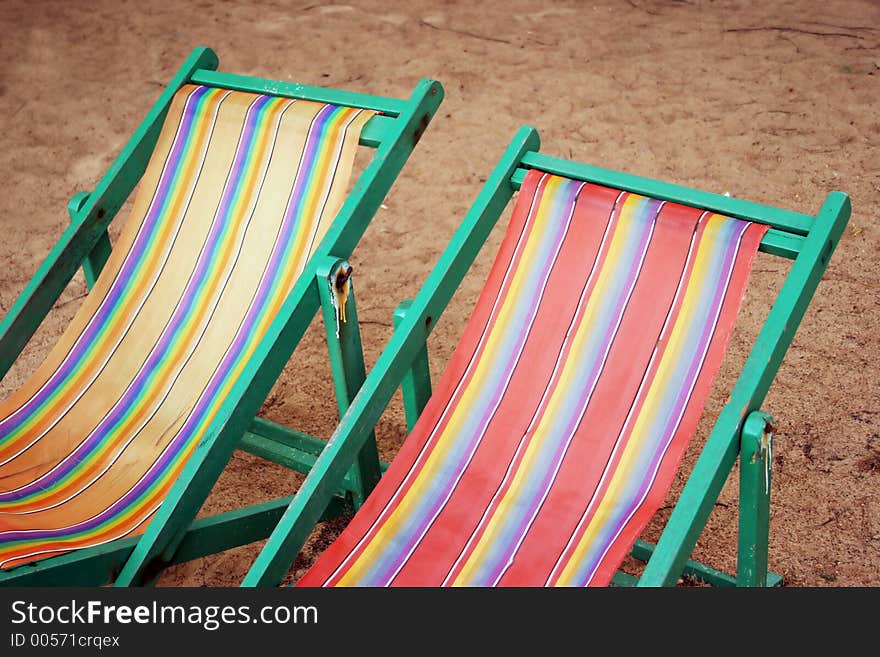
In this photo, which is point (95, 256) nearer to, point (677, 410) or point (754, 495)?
point (677, 410)

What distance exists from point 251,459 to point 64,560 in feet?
3.30

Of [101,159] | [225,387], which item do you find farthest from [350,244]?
[101,159]

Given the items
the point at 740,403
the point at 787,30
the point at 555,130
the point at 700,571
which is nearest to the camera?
the point at 740,403

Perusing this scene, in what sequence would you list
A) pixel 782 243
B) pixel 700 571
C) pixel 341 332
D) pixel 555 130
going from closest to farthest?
1. pixel 782 243
2. pixel 341 332
3. pixel 700 571
4. pixel 555 130

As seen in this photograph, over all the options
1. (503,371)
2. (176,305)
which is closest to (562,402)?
(503,371)

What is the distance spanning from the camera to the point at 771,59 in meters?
4.63

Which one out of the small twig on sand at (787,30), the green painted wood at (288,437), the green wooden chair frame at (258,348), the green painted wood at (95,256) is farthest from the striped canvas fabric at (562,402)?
the small twig on sand at (787,30)

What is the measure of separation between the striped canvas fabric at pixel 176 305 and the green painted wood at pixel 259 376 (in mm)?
102

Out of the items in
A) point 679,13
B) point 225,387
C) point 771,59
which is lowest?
point 225,387

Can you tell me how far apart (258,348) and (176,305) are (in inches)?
18.8

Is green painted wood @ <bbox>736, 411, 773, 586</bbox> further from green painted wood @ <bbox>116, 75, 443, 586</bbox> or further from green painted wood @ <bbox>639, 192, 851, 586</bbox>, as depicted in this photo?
green painted wood @ <bbox>116, 75, 443, 586</bbox>

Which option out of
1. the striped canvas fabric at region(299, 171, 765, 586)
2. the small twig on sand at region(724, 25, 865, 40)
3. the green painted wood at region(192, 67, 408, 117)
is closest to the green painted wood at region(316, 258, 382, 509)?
the striped canvas fabric at region(299, 171, 765, 586)

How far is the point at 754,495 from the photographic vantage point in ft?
6.44

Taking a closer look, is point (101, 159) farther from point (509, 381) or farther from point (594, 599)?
point (594, 599)
